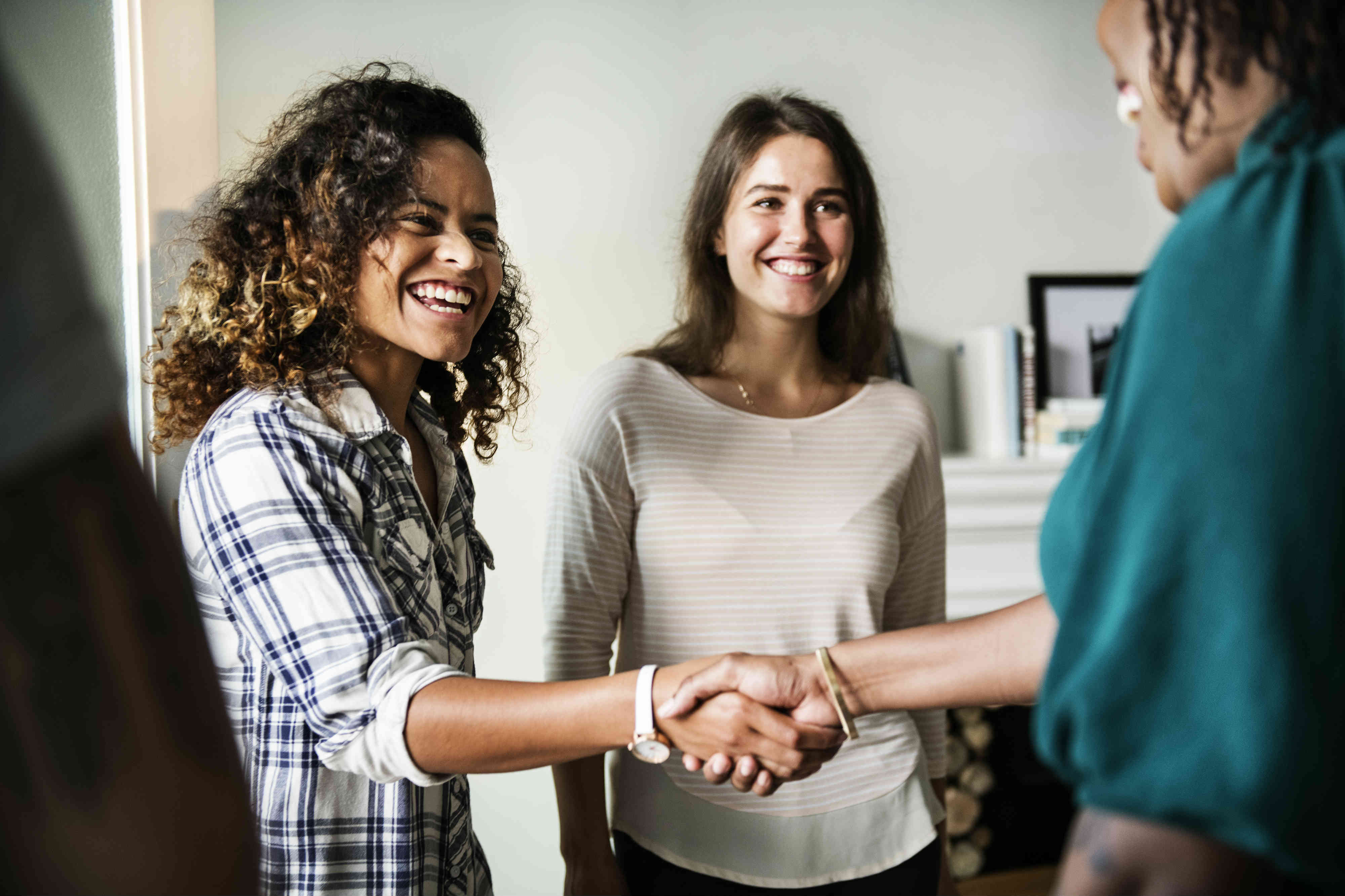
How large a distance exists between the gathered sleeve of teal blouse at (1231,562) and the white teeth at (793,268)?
3.51ft

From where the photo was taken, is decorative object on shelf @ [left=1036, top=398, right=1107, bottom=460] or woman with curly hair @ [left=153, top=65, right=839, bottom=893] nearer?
woman with curly hair @ [left=153, top=65, right=839, bottom=893]

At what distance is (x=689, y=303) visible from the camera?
168 cm

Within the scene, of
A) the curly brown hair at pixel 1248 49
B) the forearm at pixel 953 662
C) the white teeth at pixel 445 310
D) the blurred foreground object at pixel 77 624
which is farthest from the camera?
the white teeth at pixel 445 310

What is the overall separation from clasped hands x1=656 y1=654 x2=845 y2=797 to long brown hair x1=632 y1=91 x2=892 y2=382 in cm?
57

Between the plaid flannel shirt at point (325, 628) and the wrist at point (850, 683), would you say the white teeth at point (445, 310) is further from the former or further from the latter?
the wrist at point (850, 683)

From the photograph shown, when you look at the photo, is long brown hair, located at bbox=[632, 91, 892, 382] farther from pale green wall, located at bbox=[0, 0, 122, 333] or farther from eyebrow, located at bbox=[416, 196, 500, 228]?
pale green wall, located at bbox=[0, 0, 122, 333]

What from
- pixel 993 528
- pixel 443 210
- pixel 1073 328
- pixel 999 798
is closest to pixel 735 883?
pixel 443 210

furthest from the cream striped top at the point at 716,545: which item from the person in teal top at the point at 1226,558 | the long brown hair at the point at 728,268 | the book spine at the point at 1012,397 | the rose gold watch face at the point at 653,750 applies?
the book spine at the point at 1012,397

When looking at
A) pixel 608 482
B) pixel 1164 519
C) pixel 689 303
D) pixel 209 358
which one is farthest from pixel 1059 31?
pixel 1164 519

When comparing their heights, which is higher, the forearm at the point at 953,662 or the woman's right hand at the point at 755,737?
the forearm at the point at 953,662

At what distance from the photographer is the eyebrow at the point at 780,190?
5.13ft

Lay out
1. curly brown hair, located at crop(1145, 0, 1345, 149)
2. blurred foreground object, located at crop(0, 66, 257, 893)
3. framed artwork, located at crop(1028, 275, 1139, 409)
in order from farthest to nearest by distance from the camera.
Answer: framed artwork, located at crop(1028, 275, 1139, 409)
curly brown hair, located at crop(1145, 0, 1345, 149)
blurred foreground object, located at crop(0, 66, 257, 893)

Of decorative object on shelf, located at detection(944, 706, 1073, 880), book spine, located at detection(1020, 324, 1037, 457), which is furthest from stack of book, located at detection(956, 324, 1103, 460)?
decorative object on shelf, located at detection(944, 706, 1073, 880)

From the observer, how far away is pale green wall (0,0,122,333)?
43.4 inches
